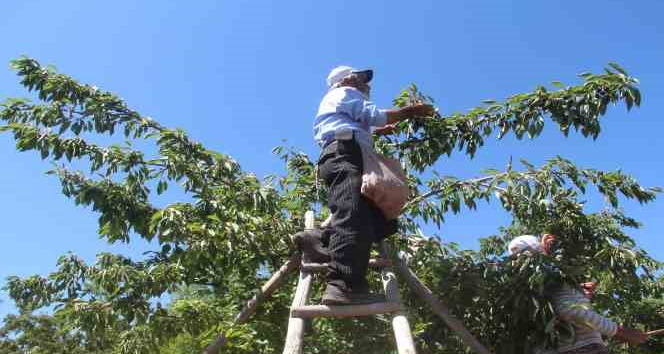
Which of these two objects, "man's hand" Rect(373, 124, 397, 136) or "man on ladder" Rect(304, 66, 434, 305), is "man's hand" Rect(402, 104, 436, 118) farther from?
"man's hand" Rect(373, 124, 397, 136)

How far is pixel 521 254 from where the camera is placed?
288cm

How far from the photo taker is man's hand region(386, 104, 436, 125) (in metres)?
2.93

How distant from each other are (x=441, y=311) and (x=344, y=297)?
67 centimetres

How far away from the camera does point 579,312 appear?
265 centimetres

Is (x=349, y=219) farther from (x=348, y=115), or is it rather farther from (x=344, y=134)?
(x=348, y=115)

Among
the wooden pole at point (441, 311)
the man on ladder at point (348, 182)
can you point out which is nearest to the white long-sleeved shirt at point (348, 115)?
the man on ladder at point (348, 182)

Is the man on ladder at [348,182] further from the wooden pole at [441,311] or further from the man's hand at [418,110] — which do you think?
the wooden pole at [441,311]

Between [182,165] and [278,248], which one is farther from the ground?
[182,165]

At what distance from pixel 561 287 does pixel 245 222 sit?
5.56ft

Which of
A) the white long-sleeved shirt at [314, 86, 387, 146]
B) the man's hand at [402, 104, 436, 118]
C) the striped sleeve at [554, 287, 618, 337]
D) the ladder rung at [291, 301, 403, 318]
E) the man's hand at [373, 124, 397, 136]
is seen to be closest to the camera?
the ladder rung at [291, 301, 403, 318]

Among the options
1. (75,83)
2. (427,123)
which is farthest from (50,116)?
(427,123)

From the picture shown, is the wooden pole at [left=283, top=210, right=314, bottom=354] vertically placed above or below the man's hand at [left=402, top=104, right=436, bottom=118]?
below

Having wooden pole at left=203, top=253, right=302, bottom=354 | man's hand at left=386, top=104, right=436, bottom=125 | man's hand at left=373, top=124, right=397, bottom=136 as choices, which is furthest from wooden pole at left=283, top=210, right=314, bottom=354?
man's hand at left=373, top=124, right=397, bottom=136

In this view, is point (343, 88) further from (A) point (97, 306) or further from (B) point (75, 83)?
(B) point (75, 83)
